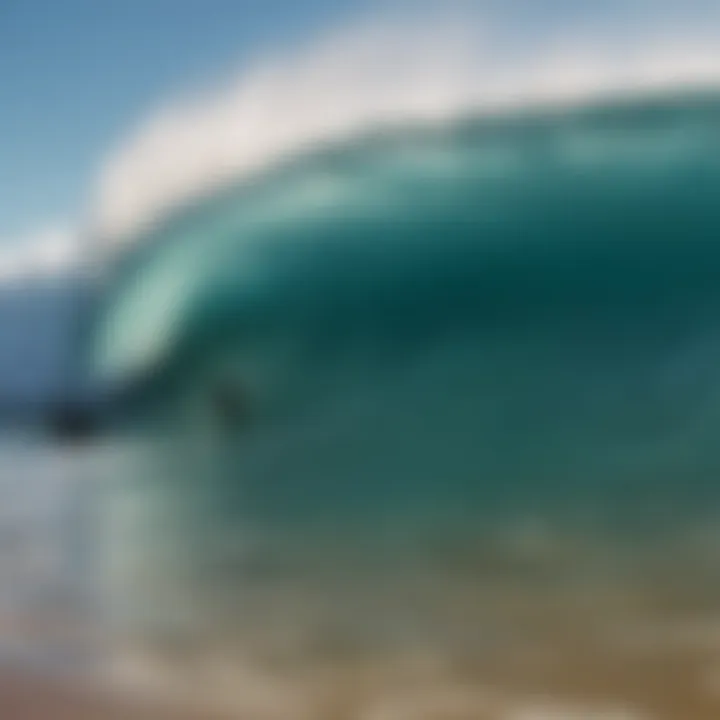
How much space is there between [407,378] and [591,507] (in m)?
0.32

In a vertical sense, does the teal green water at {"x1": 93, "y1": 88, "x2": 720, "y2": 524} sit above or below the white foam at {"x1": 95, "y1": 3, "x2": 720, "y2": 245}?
below

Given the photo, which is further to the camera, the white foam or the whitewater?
the white foam

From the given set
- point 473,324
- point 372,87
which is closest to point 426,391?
point 473,324

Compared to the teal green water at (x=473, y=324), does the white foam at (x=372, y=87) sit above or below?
above

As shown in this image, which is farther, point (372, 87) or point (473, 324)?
point (372, 87)

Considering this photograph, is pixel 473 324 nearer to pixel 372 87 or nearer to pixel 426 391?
pixel 426 391

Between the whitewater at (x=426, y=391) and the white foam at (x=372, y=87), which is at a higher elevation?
the white foam at (x=372, y=87)

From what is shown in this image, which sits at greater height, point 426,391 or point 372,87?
point 372,87

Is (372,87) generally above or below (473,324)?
above

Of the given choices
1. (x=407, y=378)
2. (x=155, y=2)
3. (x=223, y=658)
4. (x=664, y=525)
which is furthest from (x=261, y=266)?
(x=664, y=525)

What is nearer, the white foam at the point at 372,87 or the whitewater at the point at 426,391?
the whitewater at the point at 426,391

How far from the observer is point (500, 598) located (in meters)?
1.64

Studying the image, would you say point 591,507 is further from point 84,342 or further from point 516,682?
point 84,342

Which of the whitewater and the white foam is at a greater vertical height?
the white foam
